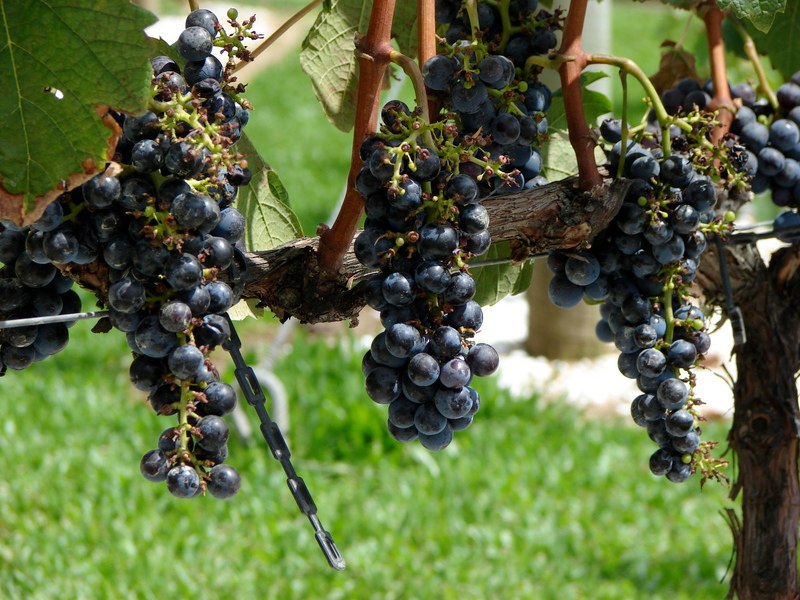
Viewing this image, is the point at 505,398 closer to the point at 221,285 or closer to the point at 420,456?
the point at 420,456

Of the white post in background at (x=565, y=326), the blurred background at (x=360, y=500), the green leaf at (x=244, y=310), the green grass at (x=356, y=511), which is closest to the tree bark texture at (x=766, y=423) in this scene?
the green leaf at (x=244, y=310)

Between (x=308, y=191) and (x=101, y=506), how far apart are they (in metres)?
3.17

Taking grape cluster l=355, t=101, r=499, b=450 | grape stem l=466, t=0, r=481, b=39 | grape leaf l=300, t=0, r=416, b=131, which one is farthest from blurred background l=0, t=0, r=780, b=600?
grape cluster l=355, t=101, r=499, b=450

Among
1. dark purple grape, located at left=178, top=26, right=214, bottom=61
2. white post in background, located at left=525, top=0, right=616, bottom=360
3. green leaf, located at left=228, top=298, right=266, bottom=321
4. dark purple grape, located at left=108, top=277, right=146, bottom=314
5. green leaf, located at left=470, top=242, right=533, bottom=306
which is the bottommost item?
dark purple grape, located at left=108, top=277, right=146, bottom=314

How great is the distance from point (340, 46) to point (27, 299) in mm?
491

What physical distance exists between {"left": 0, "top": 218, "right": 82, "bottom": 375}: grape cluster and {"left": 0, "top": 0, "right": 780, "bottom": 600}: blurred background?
70.2 inches

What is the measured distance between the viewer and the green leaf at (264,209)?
108cm

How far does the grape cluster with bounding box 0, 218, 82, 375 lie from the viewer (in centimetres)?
86

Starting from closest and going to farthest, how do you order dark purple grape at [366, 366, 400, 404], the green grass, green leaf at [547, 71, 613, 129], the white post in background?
dark purple grape at [366, 366, 400, 404]
green leaf at [547, 71, 613, 129]
the green grass
the white post in background

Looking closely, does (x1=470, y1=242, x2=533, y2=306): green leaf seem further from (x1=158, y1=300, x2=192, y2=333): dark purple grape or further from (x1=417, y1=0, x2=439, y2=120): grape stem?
(x1=158, y1=300, x2=192, y2=333): dark purple grape

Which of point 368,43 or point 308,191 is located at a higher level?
point 308,191

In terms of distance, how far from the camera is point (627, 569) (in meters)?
3.06

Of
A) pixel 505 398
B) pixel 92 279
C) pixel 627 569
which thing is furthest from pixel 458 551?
pixel 92 279

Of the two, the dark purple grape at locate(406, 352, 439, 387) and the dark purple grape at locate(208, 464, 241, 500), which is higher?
the dark purple grape at locate(406, 352, 439, 387)
